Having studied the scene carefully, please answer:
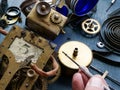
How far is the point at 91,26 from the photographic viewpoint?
154 centimetres

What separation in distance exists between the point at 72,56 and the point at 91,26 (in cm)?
29

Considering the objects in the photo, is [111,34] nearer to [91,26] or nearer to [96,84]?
[91,26]

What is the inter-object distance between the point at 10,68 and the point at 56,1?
1.60 feet

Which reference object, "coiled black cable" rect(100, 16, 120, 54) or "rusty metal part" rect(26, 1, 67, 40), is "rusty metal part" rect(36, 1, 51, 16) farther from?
"coiled black cable" rect(100, 16, 120, 54)

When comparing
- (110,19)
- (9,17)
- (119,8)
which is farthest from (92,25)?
(9,17)

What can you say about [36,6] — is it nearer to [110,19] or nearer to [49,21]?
[49,21]

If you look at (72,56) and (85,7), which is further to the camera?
(85,7)

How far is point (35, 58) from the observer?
1275 millimetres

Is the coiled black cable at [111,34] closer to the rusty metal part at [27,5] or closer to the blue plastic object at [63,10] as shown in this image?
the blue plastic object at [63,10]

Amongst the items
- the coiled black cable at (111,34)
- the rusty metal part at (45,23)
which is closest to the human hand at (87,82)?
the rusty metal part at (45,23)

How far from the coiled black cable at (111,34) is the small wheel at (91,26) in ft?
0.12

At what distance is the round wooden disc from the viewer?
1.31 meters

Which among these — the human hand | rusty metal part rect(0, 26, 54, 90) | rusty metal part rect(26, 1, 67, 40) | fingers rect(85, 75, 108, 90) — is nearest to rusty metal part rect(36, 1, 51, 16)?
rusty metal part rect(26, 1, 67, 40)

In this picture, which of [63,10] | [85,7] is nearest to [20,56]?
[63,10]
